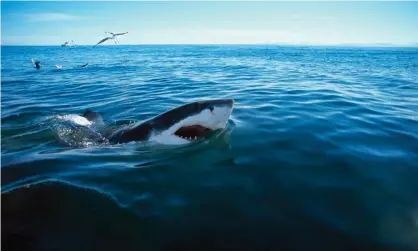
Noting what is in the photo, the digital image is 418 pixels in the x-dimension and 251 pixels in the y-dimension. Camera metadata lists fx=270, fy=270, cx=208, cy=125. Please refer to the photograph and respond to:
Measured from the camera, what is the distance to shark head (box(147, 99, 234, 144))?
5508 millimetres

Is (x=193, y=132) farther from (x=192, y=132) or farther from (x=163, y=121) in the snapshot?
(x=163, y=121)

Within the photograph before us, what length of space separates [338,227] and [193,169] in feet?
8.41

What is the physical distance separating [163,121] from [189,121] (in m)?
0.57

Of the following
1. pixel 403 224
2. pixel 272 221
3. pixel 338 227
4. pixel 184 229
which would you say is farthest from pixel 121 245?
pixel 403 224

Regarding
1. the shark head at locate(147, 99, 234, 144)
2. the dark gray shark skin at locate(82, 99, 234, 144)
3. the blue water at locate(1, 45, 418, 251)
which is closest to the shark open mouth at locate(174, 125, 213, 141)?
the shark head at locate(147, 99, 234, 144)

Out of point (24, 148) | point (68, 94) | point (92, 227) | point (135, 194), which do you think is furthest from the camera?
point (68, 94)

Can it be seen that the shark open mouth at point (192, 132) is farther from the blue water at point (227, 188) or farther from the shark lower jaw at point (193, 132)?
the blue water at point (227, 188)

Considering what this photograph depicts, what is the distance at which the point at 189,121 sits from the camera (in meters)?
5.57

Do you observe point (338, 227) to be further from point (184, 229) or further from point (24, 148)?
point (24, 148)

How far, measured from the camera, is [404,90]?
1398cm

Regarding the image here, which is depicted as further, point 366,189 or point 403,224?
point 366,189

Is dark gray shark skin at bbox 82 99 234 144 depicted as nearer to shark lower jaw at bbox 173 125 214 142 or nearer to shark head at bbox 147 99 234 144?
shark head at bbox 147 99 234 144

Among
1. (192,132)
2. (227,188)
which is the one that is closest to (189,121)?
(192,132)

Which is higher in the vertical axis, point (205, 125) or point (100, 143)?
point (205, 125)
